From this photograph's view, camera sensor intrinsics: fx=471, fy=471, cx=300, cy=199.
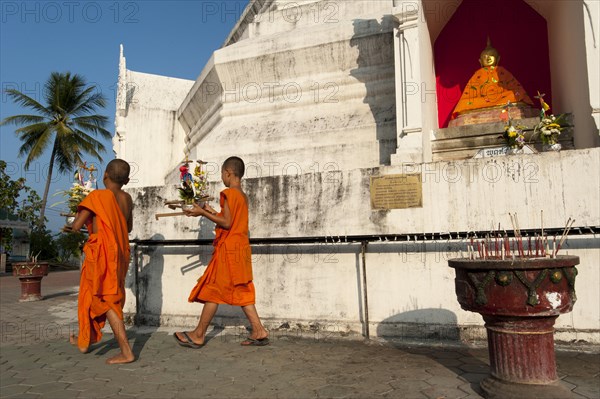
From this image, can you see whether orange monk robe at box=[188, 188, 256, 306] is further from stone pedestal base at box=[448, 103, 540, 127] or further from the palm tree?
the palm tree

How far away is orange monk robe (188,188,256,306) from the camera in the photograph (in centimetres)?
415

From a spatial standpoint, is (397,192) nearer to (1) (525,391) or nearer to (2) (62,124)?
(1) (525,391)

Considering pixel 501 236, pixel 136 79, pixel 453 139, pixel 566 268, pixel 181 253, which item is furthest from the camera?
pixel 136 79

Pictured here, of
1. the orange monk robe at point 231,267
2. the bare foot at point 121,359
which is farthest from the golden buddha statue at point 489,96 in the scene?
the bare foot at point 121,359

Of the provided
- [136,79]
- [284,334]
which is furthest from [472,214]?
[136,79]

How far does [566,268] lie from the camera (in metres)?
2.78

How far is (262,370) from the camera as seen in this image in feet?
11.8

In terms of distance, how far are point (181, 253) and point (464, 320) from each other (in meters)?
3.07

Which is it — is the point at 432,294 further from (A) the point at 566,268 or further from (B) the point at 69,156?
(B) the point at 69,156

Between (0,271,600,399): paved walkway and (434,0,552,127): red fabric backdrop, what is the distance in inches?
160

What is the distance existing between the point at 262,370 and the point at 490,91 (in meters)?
4.93

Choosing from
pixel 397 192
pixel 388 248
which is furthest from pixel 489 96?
pixel 388 248

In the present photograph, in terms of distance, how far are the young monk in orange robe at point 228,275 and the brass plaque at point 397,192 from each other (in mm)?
1305

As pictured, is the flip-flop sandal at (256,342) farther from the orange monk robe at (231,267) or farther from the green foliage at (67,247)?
the green foliage at (67,247)
